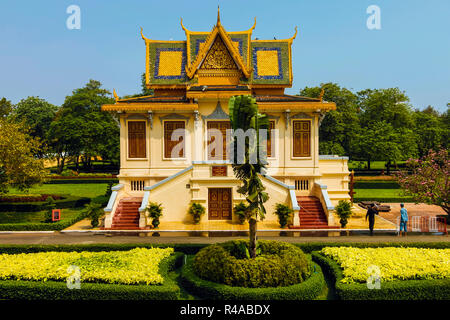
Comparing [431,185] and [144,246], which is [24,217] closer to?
[144,246]

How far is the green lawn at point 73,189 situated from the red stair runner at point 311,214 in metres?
21.0

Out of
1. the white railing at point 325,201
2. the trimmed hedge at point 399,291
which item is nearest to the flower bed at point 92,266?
the trimmed hedge at point 399,291

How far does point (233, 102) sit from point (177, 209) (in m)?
12.1

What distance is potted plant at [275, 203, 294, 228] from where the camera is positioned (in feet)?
65.1

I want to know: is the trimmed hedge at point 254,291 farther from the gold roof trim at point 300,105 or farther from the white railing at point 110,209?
the gold roof trim at point 300,105

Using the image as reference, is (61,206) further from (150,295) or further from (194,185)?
(150,295)

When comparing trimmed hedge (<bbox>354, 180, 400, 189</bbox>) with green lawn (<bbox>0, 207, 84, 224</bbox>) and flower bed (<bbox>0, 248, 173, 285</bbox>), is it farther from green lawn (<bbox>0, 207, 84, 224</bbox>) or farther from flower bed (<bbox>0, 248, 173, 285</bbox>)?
flower bed (<bbox>0, 248, 173, 285</bbox>)

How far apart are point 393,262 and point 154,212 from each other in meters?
13.1

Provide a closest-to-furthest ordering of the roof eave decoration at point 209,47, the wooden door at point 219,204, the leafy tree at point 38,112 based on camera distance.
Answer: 1. the wooden door at point 219,204
2. the roof eave decoration at point 209,47
3. the leafy tree at point 38,112

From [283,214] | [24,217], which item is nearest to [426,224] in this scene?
[283,214]

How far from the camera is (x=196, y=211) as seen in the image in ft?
67.0

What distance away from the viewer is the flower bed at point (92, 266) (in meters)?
Result: 10.3

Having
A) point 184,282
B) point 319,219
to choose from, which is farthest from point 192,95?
point 184,282

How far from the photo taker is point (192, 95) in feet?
76.4
